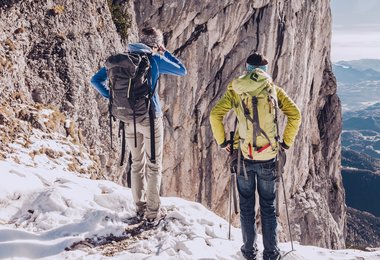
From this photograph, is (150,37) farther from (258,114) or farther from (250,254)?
(250,254)

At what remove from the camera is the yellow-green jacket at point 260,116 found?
688 cm

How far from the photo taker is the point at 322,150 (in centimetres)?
6284

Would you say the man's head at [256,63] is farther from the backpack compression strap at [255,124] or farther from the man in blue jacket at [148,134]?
the man in blue jacket at [148,134]

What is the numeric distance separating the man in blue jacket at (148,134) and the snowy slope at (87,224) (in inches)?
22.6

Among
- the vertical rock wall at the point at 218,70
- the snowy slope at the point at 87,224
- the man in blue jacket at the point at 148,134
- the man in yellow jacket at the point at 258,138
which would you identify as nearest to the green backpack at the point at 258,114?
the man in yellow jacket at the point at 258,138

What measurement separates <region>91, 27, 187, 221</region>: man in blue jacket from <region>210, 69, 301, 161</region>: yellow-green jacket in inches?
46.8

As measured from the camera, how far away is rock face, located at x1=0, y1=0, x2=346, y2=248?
13.8 m

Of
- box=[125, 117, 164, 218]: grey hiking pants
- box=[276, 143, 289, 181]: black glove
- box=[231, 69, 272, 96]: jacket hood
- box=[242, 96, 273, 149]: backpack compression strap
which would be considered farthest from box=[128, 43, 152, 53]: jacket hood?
box=[276, 143, 289, 181]: black glove

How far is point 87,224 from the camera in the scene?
25.8 feet

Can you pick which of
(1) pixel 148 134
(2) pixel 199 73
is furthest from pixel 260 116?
(2) pixel 199 73

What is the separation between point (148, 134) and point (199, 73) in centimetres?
2498

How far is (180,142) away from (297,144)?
21.5 meters

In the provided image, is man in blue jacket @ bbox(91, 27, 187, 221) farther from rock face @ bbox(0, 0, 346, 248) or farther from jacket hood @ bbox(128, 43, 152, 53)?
rock face @ bbox(0, 0, 346, 248)

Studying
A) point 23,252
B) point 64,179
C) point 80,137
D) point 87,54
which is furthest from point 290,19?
point 23,252
